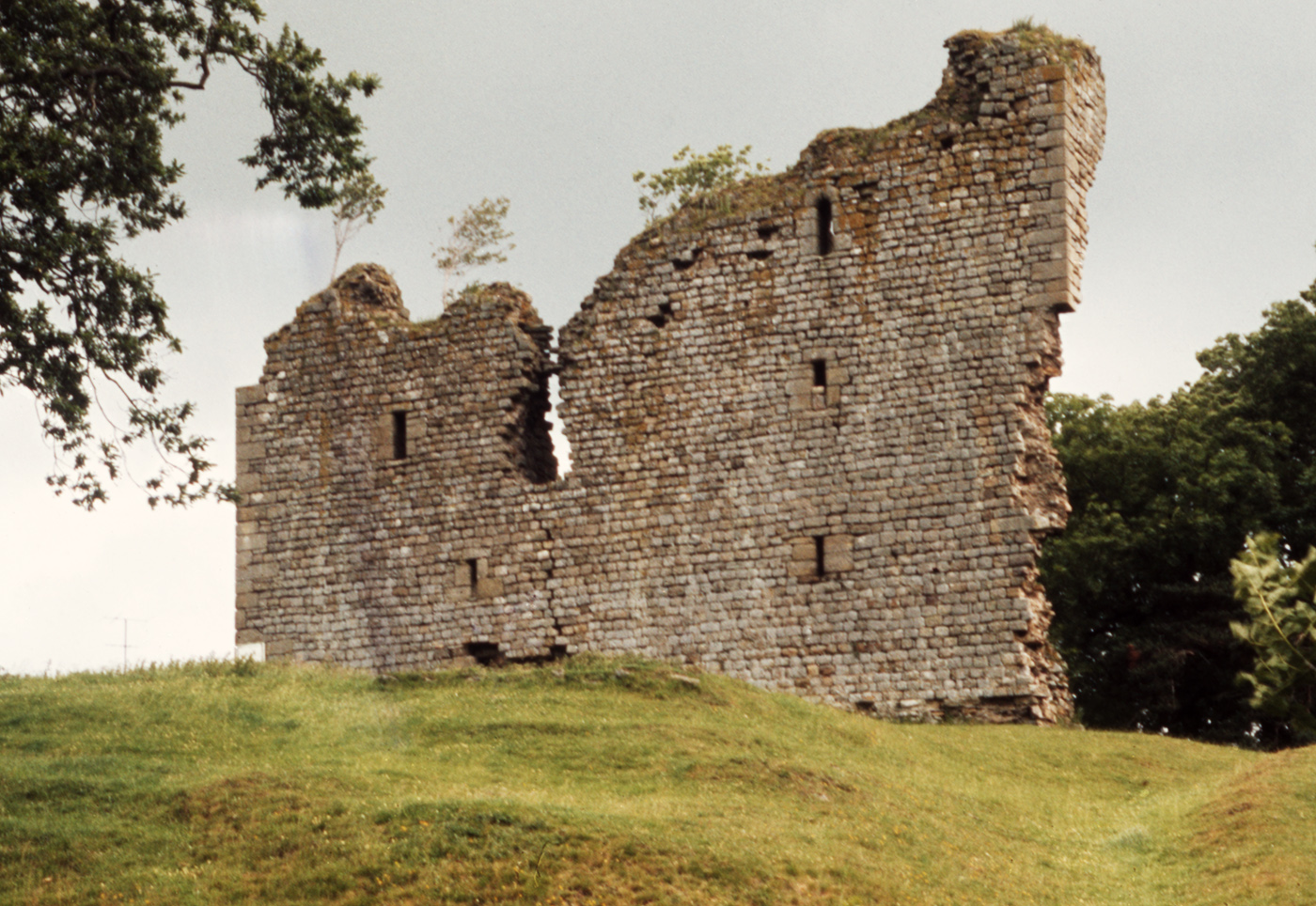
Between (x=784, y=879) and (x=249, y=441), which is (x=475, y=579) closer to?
(x=249, y=441)

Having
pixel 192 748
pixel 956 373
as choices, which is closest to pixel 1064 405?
pixel 956 373

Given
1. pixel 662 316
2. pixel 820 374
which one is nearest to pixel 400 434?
pixel 662 316

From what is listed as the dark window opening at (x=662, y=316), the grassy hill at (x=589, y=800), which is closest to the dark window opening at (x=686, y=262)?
the dark window opening at (x=662, y=316)

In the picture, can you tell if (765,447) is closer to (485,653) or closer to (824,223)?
(824,223)

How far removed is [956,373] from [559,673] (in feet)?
20.0

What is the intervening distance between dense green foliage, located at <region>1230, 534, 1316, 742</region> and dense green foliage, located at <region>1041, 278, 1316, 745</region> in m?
9.54

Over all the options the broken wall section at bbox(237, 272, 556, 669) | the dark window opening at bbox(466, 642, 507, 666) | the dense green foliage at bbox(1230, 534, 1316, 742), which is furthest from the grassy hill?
the broken wall section at bbox(237, 272, 556, 669)

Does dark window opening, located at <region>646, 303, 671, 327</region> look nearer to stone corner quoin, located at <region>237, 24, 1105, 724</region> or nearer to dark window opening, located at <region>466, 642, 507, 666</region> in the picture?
stone corner quoin, located at <region>237, 24, 1105, 724</region>

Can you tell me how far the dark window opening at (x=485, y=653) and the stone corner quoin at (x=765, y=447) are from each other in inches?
1.5

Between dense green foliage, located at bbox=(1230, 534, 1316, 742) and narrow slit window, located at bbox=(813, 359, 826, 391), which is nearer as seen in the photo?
dense green foliage, located at bbox=(1230, 534, 1316, 742)

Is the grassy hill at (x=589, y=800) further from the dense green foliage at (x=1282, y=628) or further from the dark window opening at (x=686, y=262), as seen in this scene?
the dark window opening at (x=686, y=262)

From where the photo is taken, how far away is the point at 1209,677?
28594 mm

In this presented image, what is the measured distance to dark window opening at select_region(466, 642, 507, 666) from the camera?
74.2 ft

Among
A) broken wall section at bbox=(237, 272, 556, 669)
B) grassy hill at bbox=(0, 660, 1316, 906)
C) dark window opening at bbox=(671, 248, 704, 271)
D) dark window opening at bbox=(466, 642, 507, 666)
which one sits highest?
dark window opening at bbox=(671, 248, 704, 271)
